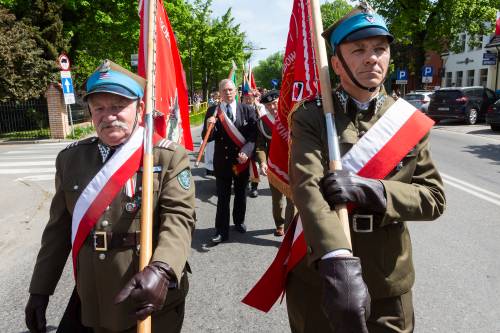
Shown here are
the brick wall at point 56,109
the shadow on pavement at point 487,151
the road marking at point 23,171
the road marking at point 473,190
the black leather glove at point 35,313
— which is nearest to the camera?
the black leather glove at point 35,313

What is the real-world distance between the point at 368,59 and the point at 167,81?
1.96 m

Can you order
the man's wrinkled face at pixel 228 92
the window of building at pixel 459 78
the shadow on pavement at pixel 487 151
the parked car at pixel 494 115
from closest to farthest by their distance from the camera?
the man's wrinkled face at pixel 228 92 → the shadow on pavement at pixel 487 151 → the parked car at pixel 494 115 → the window of building at pixel 459 78

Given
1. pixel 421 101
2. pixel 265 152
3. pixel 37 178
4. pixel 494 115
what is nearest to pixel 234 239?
pixel 265 152

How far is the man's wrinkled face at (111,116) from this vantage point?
6.80 ft

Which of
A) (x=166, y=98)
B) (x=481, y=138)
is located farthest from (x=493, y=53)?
(x=166, y=98)

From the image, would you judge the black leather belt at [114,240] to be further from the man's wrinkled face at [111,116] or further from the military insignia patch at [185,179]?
the man's wrinkled face at [111,116]

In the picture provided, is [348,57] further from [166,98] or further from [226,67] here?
[226,67]

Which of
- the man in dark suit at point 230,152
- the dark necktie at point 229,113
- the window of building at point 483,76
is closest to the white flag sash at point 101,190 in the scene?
the man in dark suit at point 230,152

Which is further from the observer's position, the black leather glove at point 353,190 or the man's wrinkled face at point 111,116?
the man's wrinkled face at point 111,116

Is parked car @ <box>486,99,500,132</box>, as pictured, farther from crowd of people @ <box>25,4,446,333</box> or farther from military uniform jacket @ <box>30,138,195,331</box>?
military uniform jacket @ <box>30,138,195,331</box>

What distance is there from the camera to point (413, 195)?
5.81 ft

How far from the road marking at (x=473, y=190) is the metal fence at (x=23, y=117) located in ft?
57.8

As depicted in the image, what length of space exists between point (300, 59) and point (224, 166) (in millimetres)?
3140

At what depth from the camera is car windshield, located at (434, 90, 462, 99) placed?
19.7 m
